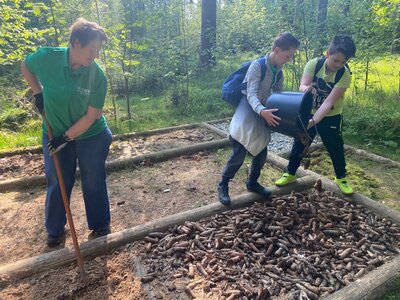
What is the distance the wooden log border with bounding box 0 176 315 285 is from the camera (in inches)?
115

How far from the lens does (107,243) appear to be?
3.29 metres

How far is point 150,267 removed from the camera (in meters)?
3.07

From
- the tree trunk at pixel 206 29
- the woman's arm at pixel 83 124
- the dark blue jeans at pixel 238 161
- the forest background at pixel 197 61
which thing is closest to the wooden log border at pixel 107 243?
the dark blue jeans at pixel 238 161

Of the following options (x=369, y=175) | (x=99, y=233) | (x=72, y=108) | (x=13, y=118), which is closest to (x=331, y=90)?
(x=369, y=175)

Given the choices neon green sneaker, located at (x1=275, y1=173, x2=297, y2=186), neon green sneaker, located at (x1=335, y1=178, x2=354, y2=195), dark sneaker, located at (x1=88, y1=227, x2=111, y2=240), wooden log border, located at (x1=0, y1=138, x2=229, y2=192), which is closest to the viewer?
dark sneaker, located at (x1=88, y1=227, x2=111, y2=240)

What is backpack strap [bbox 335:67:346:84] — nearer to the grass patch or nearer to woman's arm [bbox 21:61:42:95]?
the grass patch

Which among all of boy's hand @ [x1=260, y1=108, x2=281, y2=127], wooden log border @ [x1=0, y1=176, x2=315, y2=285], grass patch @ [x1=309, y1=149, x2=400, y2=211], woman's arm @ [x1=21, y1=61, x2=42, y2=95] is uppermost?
woman's arm @ [x1=21, y1=61, x2=42, y2=95]

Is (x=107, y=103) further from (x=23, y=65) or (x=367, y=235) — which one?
(x=367, y=235)

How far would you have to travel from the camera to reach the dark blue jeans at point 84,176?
3.20 metres

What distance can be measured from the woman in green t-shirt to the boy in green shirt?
2.30m

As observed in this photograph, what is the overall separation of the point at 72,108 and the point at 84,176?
75 centimetres

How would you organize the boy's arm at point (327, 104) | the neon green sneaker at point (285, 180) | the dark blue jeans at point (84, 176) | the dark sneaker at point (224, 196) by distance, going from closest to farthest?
the dark blue jeans at point (84, 176) < the boy's arm at point (327, 104) < the dark sneaker at point (224, 196) < the neon green sneaker at point (285, 180)

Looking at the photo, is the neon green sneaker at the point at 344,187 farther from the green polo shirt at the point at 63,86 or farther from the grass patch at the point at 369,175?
the green polo shirt at the point at 63,86

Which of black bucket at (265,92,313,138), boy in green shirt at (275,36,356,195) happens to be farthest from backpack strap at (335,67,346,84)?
black bucket at (265,92,313,138)
